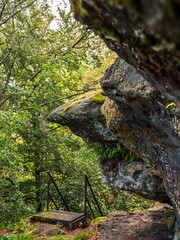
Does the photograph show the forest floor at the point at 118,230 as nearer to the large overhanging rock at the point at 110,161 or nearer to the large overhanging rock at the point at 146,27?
the large overhanging rock at the point at 110,161

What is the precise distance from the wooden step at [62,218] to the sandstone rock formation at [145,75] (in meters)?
3.35

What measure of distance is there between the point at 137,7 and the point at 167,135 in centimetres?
251

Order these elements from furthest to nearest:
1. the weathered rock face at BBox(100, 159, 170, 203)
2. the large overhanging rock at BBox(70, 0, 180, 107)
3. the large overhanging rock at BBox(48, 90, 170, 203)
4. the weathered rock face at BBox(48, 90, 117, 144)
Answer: the weathered rock face at BBox(48, 90, 117, 144) → the large overhanging rock at BBox(48, 90, 170, 203) → the weathered rock face at BBox(100, 159, 170, 203) → the large overhanging rock at BBox(70, 0, 180, 107)

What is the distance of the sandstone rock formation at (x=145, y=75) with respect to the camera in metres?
0.95

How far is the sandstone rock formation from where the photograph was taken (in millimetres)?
949

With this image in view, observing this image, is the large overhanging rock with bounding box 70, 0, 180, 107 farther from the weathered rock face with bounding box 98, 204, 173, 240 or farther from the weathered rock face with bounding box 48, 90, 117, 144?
the weathered rock face with bounding box 98, 204, 173, 240

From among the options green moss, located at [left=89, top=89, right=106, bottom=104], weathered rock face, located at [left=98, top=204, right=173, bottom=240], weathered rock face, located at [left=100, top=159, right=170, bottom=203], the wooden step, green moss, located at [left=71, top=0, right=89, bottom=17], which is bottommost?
weathered rock face, located at [left=98, top=204, right=173, bottom=240]

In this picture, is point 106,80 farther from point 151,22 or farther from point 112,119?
point 151,22

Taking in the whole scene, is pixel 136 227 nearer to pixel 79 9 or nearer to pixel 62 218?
pixel 62 218

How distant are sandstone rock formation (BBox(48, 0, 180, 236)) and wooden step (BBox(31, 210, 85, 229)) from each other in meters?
3.35

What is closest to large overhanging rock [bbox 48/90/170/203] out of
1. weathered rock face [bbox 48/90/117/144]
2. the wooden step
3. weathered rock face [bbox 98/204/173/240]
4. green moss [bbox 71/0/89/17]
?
weathered rock face [bbox 48/90/117/144]

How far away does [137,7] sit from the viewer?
0.91 metres

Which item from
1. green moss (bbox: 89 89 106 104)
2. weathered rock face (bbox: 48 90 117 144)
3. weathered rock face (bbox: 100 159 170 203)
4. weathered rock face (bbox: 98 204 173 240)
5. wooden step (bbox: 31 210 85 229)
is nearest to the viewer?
weathered rock face (bbox: 98 204 173 240)

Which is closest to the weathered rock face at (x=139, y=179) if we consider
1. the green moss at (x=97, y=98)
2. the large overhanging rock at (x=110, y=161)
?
the large overhanging rock at (x=110, y=161)
